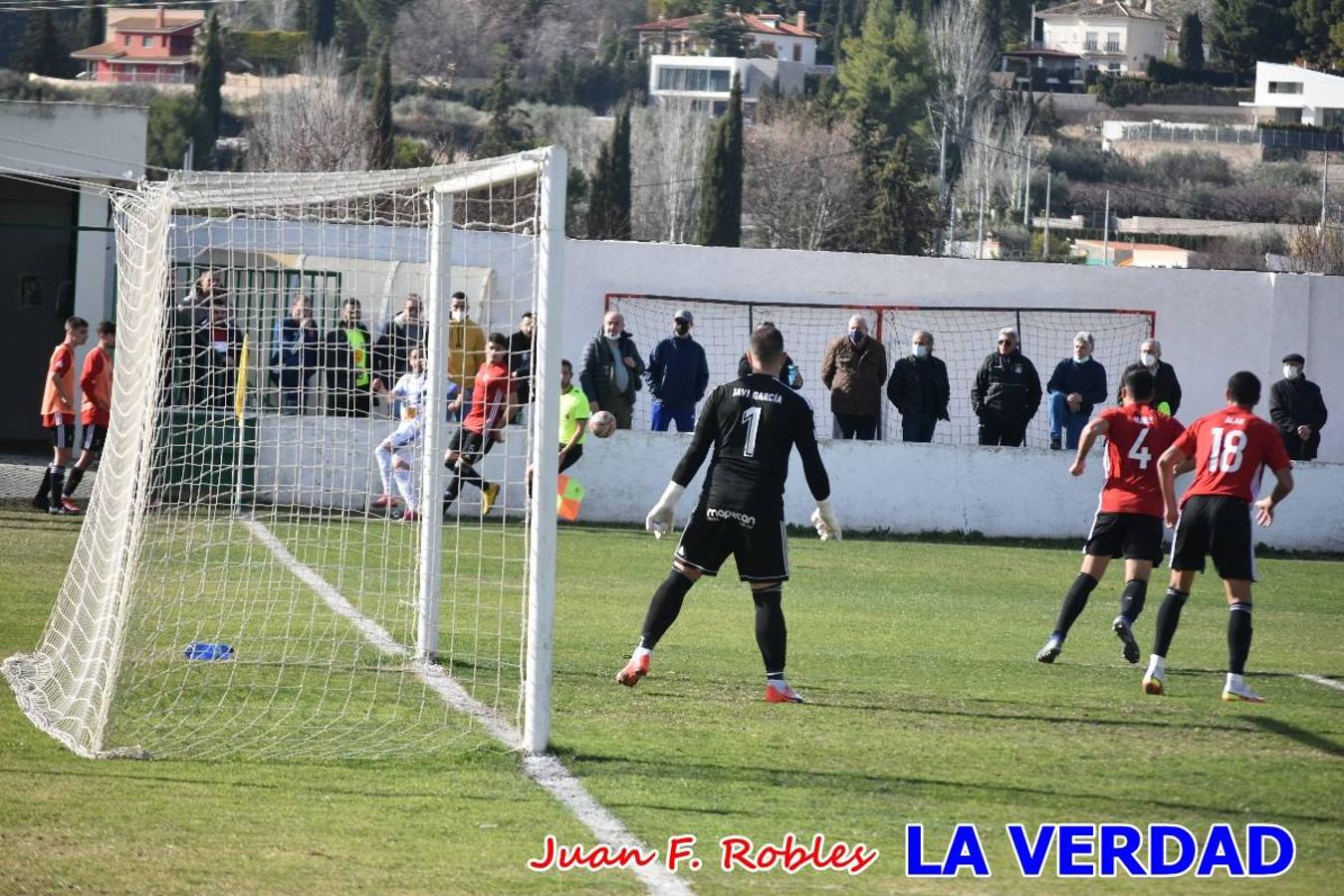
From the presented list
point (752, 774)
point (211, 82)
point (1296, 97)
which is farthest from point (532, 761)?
point (1296, 97)

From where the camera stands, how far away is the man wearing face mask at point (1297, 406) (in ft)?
66.9

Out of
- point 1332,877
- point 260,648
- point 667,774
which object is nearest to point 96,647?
point 260,648

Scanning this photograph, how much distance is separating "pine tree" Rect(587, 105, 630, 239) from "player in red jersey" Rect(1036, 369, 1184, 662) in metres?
Result: 74.2

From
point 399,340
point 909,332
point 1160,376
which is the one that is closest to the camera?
point 399,340

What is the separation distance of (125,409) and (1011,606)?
7.15m

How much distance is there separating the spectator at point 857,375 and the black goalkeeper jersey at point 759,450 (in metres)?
10.7

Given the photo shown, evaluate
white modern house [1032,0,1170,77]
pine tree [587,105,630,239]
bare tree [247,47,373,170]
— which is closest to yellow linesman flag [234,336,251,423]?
bare tree [247,47,373,170]

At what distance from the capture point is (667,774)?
7.59 meters

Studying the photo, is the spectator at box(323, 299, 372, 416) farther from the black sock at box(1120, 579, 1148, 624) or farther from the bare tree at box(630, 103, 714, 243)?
the bare tree at box(630, 103, 714, 243)

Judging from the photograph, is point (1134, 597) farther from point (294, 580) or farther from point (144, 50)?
point (144, 50)

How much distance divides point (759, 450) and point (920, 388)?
11.6 m

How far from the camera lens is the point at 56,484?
56.1 feet

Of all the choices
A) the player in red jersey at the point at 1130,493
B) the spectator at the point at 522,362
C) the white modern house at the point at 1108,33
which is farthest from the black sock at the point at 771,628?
the white modern house at the point at 1108,33

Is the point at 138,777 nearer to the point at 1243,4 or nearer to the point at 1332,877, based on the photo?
the point at 1332,877
